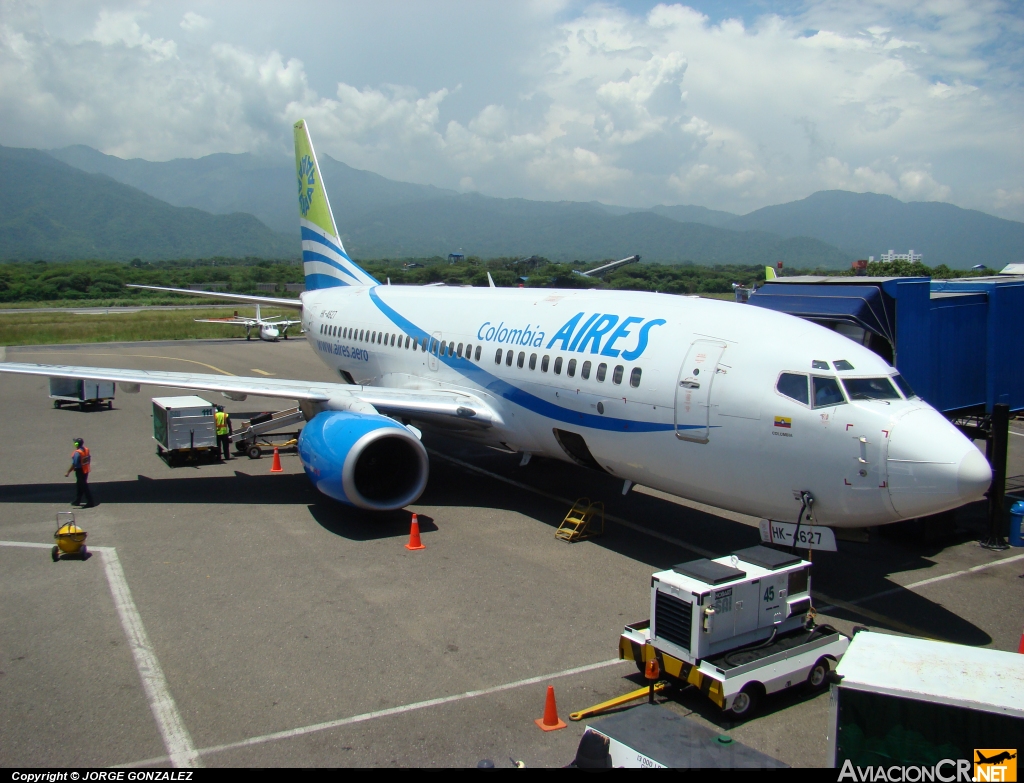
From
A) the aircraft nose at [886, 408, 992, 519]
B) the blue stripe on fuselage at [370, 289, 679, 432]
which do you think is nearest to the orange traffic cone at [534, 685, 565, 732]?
the blue stripe on fuselage at [370, 289, 679, 432]

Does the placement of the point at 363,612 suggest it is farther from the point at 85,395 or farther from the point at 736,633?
the point at 85,395

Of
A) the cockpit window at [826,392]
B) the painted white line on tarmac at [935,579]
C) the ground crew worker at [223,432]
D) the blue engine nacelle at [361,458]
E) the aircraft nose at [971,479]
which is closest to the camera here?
the aircraft nose at [971,479]

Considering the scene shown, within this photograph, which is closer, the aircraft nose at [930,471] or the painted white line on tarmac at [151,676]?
the painted white line on tarmac at [151,676]

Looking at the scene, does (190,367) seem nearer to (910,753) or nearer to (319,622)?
(319,622)

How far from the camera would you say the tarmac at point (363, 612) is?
7.95 meters

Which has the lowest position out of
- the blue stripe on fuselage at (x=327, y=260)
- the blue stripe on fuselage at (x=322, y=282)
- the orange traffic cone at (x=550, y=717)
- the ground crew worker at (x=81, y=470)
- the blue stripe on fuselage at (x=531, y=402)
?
the orange traffic cone at (x=550, y=717)

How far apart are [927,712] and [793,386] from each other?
562 centimetres

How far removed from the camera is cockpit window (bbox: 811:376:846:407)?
10609 mm

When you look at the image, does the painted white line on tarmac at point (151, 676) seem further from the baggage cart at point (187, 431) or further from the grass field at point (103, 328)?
the grass field at point (103, 328)

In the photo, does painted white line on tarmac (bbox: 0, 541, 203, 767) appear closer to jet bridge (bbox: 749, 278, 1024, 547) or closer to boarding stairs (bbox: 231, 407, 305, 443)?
boarding stairs (bbox: 231, 407, 305, 443)

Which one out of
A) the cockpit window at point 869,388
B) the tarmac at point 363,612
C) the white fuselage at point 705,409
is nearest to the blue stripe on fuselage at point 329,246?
the tarmac at point 363,612

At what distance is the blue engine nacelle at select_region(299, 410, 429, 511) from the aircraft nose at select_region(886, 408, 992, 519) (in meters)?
8.21

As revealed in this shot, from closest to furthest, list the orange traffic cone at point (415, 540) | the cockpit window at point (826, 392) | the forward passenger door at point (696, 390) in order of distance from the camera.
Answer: the cockpit window at point (826, 392)
the forward passenger door at point (696, 390)
the orange traffic cone at point (415, 540)

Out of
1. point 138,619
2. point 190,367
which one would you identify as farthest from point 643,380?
point 190,367
